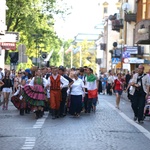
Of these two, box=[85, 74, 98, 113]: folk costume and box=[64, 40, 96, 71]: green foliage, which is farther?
box=[64, 40, 96, 71]: green foliage

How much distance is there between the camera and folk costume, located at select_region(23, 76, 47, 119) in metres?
20.7

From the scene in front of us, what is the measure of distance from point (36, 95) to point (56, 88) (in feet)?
2.37

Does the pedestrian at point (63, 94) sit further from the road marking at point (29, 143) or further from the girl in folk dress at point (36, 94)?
the road marking at point (29, 143)

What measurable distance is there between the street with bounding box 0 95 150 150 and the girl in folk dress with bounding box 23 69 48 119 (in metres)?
0.38

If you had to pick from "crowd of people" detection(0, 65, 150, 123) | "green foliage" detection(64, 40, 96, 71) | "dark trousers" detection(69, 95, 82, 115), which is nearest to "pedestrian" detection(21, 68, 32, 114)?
"crowd of people" detection(0, 65, 150, 123)

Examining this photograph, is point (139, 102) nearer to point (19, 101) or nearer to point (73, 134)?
point (73, 134)

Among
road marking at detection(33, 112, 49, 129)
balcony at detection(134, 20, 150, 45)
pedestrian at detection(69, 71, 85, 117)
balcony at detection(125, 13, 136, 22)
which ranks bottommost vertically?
road marking at detection(33, 112, 49, 129)

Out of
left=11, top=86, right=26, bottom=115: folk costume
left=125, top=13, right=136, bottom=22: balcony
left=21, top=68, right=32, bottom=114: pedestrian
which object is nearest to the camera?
left=11, top=86, right=26, bottom=115: folk costume

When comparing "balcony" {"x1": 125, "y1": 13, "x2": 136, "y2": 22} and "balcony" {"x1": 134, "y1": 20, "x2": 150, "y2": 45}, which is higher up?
"balcony" {"x1": 125, "y1": 13, "x2": 136, "y2": 22}

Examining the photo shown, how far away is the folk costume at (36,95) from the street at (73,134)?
0.37 meters

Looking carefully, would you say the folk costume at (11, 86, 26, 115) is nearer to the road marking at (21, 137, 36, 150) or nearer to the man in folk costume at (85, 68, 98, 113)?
the man in folk costume at (85, 68, 98, 113)

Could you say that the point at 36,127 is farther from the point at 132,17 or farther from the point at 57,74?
the point at 132,17

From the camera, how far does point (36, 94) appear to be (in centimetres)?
2078

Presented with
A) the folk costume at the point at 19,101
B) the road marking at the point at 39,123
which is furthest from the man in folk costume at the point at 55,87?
the folk costume at the point at 19,101
